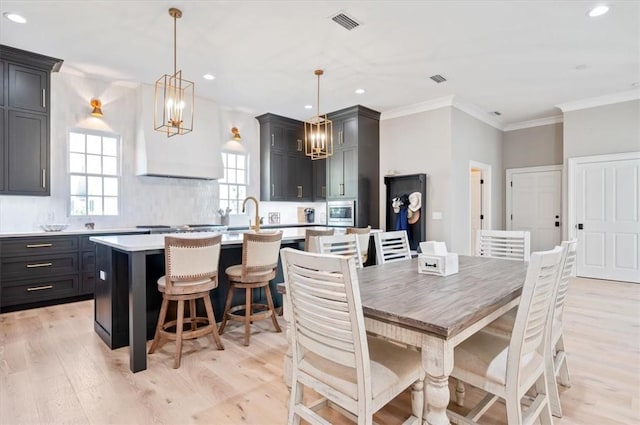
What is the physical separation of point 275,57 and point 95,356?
11.5 ft

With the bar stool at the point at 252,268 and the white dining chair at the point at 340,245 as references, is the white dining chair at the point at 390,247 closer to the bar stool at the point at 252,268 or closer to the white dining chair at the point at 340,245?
the white dining chair at the point at 340,245

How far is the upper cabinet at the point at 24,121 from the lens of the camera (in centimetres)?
386

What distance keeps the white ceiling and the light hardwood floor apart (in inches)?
117

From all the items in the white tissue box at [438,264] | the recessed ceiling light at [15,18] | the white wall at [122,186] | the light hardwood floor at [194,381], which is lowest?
the light hardwood floor at [194,381]

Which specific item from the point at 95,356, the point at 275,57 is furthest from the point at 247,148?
the point at 95,356

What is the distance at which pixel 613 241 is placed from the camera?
5375 millimetres

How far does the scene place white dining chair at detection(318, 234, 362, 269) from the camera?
2.35 meters

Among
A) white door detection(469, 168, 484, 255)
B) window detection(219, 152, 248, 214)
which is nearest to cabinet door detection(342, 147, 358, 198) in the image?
window detection(219, 152, 248, 214)

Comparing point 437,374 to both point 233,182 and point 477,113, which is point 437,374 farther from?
point 477,113

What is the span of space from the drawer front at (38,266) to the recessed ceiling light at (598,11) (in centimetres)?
609

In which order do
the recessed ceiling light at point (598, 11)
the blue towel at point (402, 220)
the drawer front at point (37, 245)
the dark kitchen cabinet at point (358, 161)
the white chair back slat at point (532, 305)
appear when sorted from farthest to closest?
the dark kitchen cabinet at point (358, 161)
the blue towel at point (402, 220)
the drawer front at point (37, 245)
the recessed ceiling light at point (598, 11)
the white chair back slat at point (532, 305)

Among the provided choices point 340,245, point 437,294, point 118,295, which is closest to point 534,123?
point 340,245

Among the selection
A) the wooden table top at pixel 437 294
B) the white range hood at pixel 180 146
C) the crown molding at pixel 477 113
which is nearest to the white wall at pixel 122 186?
the white range hood at pixel 180 146

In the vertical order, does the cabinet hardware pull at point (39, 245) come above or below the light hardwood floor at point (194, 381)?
above
